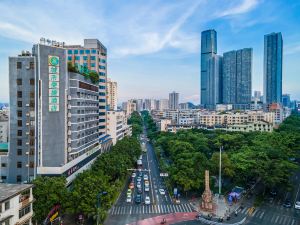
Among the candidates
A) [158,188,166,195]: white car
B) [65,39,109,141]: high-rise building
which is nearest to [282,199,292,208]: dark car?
[158,188,166,195]: white car

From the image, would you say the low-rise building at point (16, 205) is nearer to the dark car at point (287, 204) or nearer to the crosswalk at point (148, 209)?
the crosswalk at point (148, 209)

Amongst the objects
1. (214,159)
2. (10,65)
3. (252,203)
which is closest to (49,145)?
(10,65)

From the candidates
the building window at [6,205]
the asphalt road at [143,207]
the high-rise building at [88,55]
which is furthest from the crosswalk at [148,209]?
the high-rise building at [88,55]

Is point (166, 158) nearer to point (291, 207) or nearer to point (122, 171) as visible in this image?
point (122, 171)

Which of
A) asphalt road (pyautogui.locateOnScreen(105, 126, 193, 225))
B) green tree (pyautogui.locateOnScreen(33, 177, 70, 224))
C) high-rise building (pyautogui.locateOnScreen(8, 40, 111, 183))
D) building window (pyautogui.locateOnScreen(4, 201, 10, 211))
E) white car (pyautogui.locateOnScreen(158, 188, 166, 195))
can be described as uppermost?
high-rise building (pyautogui.locateOnScreen(8, 40, 111, 183))

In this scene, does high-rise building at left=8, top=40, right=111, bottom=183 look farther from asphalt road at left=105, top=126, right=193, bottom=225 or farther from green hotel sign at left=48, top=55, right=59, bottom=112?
asphalt road at left=105, top=126, right=193, bottom=225
